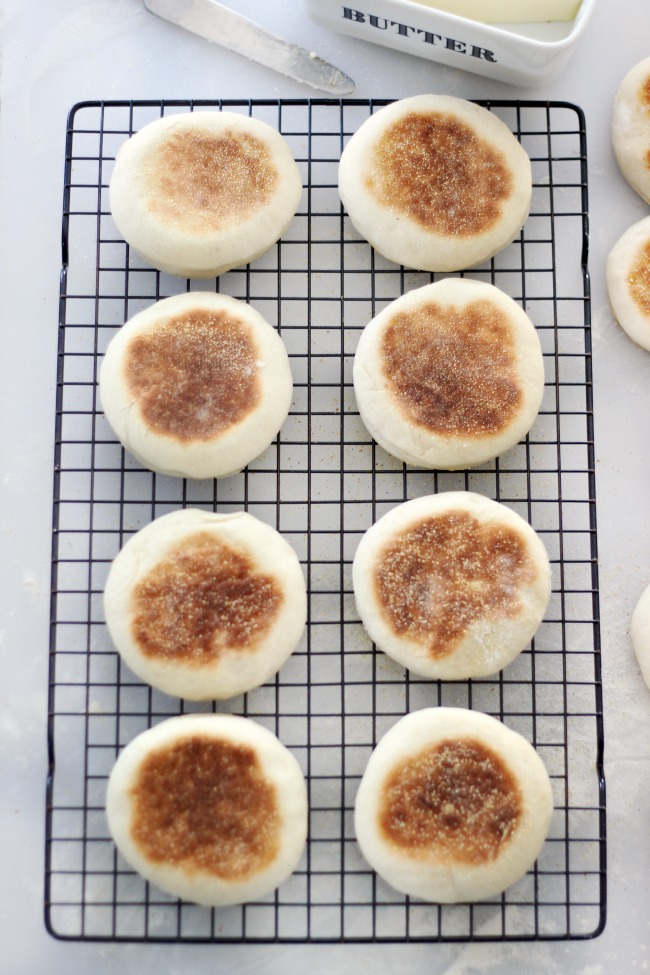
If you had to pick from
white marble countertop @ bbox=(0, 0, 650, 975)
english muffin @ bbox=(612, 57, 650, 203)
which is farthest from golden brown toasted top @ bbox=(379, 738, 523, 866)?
english muffin @ bbox=(612, 57, 650, 203)

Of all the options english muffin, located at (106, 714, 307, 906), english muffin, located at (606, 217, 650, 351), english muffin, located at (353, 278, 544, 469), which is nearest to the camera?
english muffin, located at (106, 714, 307, 906)

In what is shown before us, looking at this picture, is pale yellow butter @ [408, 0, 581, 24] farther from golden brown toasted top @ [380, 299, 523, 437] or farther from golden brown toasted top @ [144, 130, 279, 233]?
golden brown toasted top @ [380, 299, 523, 437]

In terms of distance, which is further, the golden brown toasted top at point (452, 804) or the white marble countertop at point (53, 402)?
the white marble countertop at point (53, 402)

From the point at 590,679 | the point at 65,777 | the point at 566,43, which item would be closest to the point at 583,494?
the point at 590,679

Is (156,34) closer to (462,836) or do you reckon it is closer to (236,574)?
(236,574)

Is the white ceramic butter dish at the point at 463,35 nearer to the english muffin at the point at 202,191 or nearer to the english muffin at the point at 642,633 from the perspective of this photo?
the english muffin at the point at 202,191

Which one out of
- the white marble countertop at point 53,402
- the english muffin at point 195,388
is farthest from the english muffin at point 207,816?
the english muffin at point 195,388

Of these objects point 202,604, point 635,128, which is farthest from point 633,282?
point 202,604
